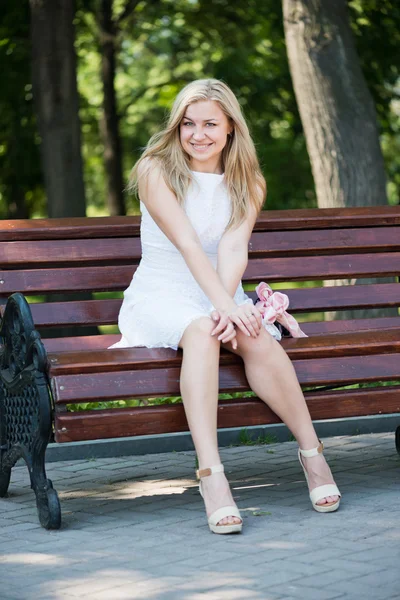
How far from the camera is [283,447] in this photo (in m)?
6.04

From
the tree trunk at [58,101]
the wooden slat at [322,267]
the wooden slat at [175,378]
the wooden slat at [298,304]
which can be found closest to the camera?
the wooden slat at [175,378]

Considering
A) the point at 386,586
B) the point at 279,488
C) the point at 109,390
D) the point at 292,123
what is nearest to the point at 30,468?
the point at 109,390

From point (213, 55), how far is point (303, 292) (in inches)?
570

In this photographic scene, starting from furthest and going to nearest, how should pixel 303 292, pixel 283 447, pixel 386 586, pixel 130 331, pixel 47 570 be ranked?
1. pixel 283 447
2. pixel 303 292
3. pixel 130 331
4. pixel 47 570
5. pixel 386 586

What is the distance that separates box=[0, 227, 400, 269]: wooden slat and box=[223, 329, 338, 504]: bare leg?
1.16 metres

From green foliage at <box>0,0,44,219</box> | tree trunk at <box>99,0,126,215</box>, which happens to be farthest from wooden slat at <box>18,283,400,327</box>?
tree trunk at <box>99,0,126,215</box>

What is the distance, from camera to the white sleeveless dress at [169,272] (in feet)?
15.4

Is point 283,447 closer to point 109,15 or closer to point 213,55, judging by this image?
point 109,15

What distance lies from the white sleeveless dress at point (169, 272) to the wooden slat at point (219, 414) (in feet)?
1.25

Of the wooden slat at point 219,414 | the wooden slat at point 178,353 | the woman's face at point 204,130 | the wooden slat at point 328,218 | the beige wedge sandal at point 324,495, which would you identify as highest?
the woman's face at point 204,130

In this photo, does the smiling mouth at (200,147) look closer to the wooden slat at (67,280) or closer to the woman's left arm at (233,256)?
the woman's left arm at (233,256)

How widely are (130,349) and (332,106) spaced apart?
3813 millimetres

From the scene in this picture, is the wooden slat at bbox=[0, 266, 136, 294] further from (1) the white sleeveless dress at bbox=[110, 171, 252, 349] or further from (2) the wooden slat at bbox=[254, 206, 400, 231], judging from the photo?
(2) the wooden slat at bbox=[254, 206, 400, 231]

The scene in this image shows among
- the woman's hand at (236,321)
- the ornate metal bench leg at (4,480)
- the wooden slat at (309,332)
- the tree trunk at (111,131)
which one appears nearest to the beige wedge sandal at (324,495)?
the woman's hand at (236,321)
